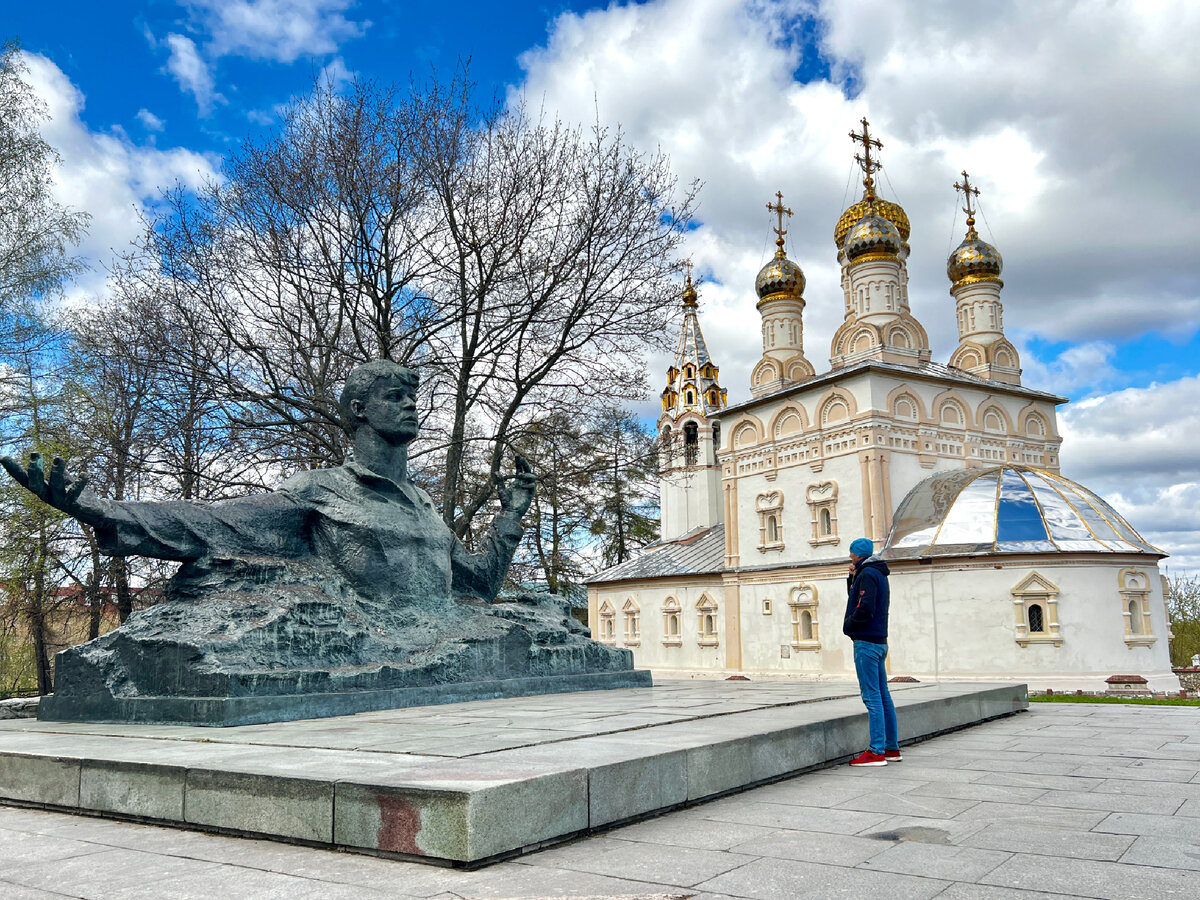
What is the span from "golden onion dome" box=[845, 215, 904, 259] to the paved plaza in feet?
89.4

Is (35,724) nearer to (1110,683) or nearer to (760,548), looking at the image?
(1110,683)

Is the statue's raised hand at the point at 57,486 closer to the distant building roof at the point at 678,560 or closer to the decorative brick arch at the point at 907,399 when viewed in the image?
the decorative brick arch at the point at 907,399

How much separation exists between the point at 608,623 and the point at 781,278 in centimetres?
1349

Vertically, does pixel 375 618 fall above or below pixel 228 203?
below

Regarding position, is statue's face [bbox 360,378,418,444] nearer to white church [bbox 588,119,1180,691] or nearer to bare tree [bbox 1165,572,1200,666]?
white church [bbox 588,119,1180,691]

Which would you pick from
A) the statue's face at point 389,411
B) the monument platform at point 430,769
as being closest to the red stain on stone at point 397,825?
the monument platform at point 430,769

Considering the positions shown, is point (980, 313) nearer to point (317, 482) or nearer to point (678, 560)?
point (678, 560)

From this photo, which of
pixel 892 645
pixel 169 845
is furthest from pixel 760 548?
pixel 169 845

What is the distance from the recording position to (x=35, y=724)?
6559mm

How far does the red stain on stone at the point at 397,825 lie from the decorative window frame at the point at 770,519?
2610 cm

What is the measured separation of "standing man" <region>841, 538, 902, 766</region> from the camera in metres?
5.48

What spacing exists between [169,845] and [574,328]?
37.9 feet

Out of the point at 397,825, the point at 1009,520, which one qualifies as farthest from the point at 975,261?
the point at 397,825

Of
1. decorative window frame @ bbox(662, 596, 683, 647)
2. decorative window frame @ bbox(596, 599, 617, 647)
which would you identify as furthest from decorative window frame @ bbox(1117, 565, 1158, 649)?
decorative window frame @ bbox(596, 599, 617, 647)
